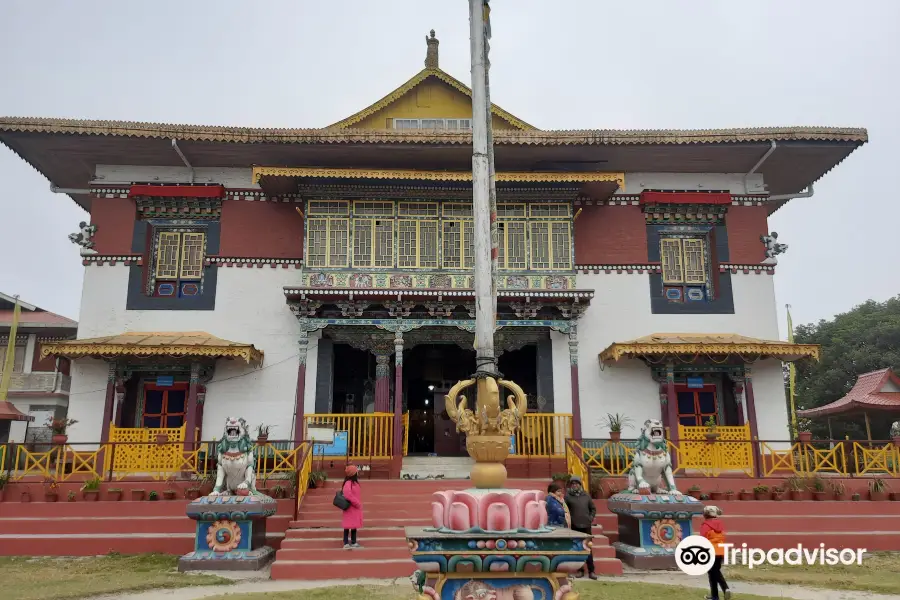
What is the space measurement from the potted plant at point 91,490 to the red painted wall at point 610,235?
42.2 feet

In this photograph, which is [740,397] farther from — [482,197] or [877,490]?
[482,197]

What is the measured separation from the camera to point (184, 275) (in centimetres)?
1898

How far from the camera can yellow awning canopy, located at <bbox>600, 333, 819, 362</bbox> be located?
56.5 feet

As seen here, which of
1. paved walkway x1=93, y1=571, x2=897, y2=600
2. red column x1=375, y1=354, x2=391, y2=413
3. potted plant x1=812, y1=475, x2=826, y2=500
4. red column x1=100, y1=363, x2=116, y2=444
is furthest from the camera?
red column x1=375, y1=354, x2=391, y2=413

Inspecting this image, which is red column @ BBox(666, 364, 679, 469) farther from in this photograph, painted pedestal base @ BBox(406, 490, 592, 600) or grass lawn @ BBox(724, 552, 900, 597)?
painted pedestal base @ BBox(406, 490, 592, 600)

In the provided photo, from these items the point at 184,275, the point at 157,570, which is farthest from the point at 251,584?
the point at 184,275

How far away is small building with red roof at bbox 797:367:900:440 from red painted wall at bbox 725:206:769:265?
6.06 metres

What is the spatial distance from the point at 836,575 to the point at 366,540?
7.39m

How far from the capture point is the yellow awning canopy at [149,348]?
1658cm

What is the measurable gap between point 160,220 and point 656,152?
1398cm

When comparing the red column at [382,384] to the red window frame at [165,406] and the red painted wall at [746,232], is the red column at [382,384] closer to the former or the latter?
the red window frame at [165,406]

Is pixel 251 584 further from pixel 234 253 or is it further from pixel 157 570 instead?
pixel 234 253

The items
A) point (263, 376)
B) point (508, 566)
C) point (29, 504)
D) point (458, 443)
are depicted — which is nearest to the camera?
point (508, 566)

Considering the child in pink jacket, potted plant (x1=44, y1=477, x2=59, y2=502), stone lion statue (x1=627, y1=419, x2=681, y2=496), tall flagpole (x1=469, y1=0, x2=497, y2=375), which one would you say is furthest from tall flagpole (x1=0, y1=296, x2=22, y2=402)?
tall flagpole (x1=469, y1=0, x2=497, y2=375)
